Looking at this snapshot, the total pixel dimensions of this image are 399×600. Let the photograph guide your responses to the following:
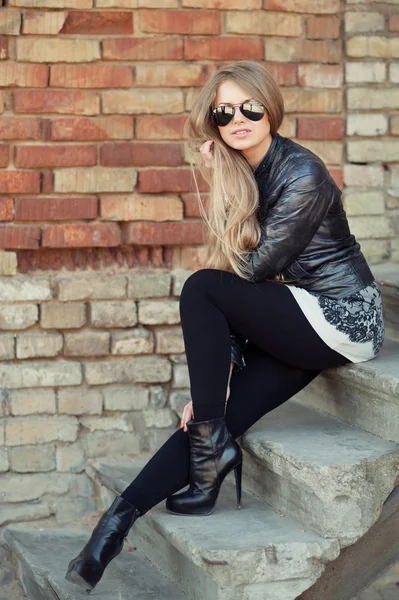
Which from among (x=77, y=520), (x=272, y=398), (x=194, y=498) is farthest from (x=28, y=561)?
(x=272, y=398)

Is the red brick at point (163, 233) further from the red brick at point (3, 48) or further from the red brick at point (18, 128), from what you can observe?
the red brick at point (3, 48)

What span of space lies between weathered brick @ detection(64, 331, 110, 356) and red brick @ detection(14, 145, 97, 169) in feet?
2.10

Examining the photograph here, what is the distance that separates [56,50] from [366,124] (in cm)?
125

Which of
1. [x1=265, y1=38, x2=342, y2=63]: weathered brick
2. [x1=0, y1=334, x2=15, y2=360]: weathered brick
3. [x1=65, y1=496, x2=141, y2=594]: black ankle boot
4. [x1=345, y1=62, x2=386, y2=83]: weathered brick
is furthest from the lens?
[x1=345, y1=62, x2=386, y2=83]: weathered brick

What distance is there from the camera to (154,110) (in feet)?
11.3

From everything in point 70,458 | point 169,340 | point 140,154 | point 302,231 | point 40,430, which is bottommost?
point 70,458

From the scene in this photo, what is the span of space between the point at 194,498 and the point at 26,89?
162 cm

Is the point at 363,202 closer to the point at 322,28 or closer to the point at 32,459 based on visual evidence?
the point at 322,28

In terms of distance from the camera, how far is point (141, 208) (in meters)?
3.46

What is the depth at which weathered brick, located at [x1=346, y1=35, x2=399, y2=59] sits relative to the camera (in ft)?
11.9

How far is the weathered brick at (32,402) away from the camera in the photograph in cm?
346

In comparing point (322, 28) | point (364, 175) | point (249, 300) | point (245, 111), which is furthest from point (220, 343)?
point (322, 28)

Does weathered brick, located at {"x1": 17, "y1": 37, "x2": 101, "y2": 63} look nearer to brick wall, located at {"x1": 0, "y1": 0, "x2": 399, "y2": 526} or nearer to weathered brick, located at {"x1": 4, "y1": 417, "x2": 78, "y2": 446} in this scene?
brick wall, located at {"x1": 0, "y1": 0, "x2": 399, "y2": 526}

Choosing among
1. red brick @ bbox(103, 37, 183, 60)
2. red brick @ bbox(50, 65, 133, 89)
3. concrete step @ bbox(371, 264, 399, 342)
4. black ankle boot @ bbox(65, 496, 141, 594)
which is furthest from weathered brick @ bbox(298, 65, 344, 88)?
black ankle boot @ bbox(65, 496, 141, 594)
